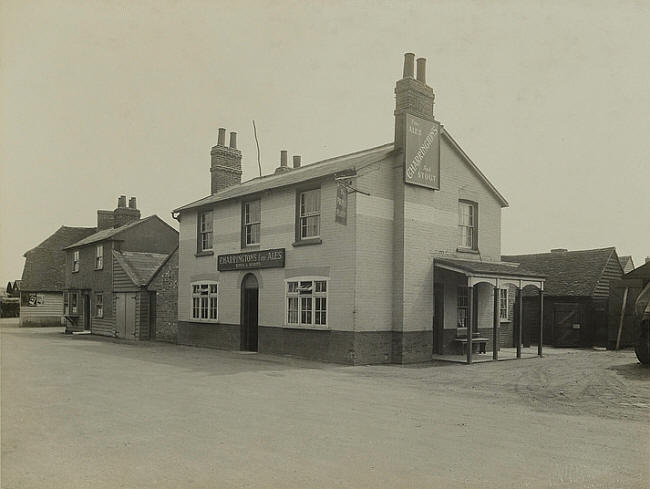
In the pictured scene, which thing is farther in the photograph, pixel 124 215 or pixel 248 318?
pixel 124 215

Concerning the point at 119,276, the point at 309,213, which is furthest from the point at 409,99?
the point at 119,276

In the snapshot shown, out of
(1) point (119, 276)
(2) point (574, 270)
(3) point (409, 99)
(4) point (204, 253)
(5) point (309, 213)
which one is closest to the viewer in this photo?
(3) point (409, 99)

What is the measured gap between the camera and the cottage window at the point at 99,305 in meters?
32.4

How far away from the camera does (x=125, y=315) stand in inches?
1167

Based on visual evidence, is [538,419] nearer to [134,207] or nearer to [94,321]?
[94,321]

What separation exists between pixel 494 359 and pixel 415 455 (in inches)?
489

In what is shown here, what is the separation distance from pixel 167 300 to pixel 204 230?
457 centimetres

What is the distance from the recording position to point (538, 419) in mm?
9266

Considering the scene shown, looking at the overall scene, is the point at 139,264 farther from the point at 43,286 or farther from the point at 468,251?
the point at 468,251

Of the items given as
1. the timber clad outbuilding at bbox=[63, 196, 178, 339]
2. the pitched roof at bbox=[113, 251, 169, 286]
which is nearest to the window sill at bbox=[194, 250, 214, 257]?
the pitched roof at bbox=[113, 251, 169, 286]

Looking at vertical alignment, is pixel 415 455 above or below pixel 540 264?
below

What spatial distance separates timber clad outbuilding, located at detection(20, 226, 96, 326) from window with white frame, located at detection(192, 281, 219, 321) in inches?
863

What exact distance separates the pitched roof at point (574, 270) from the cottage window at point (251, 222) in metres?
14.3

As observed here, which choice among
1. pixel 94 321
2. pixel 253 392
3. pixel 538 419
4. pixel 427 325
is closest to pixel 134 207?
pixel 94 321
